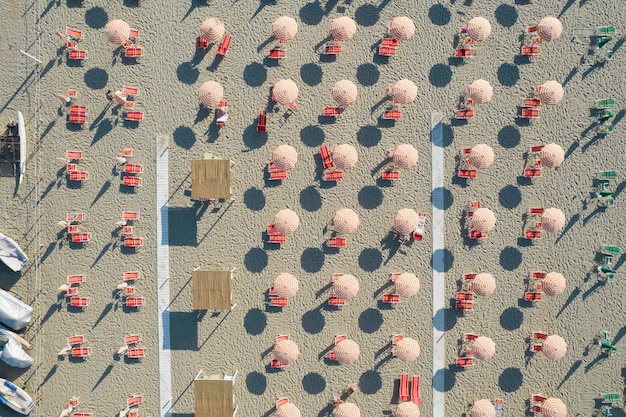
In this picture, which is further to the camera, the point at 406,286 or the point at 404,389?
the point at 404,389

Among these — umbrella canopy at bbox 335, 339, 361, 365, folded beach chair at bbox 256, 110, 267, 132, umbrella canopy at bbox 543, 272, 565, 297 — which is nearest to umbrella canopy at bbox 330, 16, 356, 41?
folded beach chair at bbox 256, 110, 267, 132

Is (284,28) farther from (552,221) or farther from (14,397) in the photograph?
(14,397)

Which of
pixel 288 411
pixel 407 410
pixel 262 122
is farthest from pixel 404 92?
pixel 288 411

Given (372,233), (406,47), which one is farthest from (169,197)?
(406,47)

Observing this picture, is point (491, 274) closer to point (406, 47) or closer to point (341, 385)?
point (341, 385)

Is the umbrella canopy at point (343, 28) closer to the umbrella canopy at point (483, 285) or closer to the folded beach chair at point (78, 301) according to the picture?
the umbrella canopy at point (483, 285)

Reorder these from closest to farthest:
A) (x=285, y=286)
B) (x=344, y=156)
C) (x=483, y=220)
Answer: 1. (x=344, y=156)
2. (x=285, y=286)
3. (x=483, y=220)
